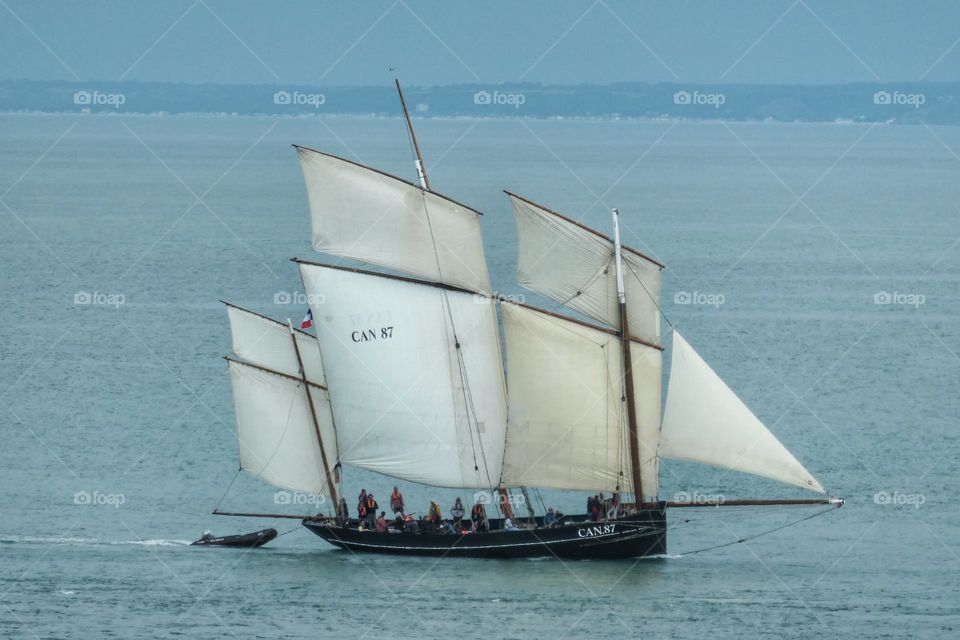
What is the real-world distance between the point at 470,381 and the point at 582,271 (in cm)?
732

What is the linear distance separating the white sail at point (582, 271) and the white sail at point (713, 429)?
2069 mm

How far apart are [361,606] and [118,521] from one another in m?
15.8

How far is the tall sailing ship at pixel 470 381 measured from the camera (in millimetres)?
64750

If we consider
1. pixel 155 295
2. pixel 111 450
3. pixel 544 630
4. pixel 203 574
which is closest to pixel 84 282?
pixel 155 295

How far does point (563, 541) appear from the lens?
6512 cm

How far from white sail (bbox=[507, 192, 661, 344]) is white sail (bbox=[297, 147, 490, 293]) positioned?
11.6 ft

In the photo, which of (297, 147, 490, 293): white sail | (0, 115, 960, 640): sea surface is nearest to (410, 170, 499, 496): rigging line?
(297, 147, 490, 293): white sail

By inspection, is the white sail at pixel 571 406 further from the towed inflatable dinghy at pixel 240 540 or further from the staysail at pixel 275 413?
the towed inflatable dinghy at pixel 240 540

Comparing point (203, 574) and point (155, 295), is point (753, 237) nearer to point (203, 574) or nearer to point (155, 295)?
point (155, 295)

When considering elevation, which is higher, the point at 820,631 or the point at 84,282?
the point at 84,282

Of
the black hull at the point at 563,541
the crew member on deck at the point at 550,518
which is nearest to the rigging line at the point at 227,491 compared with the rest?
the black hull at the point at 563,541

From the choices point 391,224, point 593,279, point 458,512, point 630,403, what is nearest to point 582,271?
point 593,279

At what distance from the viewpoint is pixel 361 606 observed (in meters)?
61.0

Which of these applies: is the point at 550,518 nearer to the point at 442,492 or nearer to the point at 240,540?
the point at 442,492
